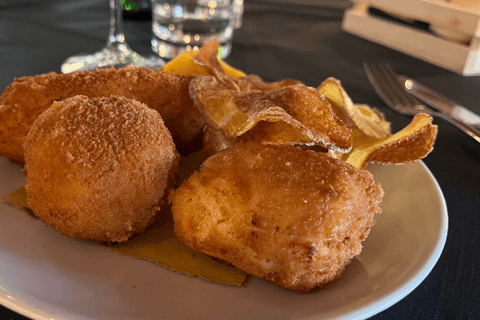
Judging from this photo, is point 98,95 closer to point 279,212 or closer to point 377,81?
point 279,212

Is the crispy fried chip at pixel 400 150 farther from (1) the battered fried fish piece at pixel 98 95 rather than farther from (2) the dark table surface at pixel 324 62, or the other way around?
(1) the battered fried fish piece at pixel 98 95

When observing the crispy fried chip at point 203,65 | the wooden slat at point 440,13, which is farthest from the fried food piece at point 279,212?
the wooden slat at point 440,13

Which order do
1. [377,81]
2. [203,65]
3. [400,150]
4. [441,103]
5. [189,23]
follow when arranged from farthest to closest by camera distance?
1. [189,23]
2. [377,81]
3. [441,103]
4. [203,65]
5. [400,150]

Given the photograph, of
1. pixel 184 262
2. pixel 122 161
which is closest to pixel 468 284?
pixel 184 262

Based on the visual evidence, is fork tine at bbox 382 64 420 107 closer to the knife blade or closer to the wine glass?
the knife blade

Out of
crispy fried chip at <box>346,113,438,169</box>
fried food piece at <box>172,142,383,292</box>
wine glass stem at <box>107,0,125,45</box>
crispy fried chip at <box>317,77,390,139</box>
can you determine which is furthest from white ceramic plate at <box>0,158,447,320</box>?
wine glass stem at <box>107,0,125,45</box>

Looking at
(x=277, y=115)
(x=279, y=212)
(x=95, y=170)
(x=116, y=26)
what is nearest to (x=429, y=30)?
(x=116, y=26)

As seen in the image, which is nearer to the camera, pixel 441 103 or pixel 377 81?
pixel 441 103
